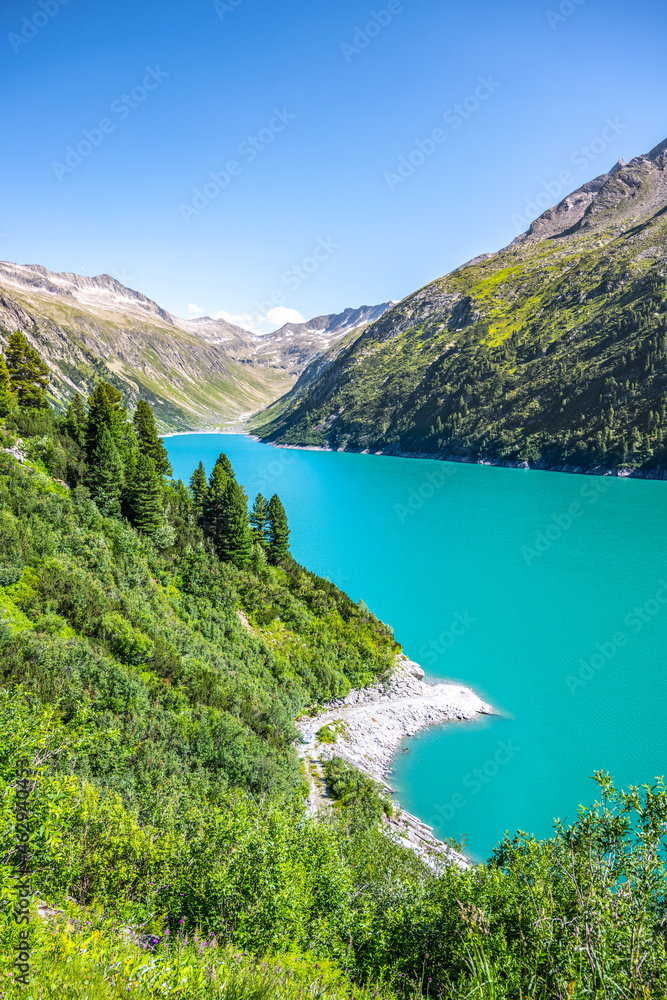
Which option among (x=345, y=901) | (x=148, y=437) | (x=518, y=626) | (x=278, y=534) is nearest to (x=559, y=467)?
(x=518, y=626)

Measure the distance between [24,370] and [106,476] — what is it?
1710cm

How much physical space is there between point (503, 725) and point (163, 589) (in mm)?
27633

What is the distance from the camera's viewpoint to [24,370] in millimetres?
44594

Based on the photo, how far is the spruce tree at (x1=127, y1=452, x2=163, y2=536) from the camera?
3866 centimetres

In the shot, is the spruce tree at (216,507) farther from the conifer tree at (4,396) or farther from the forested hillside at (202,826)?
the conifer tree at (4,396)

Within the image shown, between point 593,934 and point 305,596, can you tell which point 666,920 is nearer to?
point 593,934

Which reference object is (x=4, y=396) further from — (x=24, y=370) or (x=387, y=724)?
(x=387, y=724)

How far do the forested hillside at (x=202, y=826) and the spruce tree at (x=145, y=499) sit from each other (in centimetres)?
18

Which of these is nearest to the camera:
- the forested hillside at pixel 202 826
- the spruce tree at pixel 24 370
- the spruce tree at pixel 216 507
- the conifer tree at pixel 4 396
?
the forested hillside at pixel 202 826

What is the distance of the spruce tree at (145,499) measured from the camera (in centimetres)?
3866

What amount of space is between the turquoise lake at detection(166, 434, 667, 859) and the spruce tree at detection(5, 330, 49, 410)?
3905 centimetres

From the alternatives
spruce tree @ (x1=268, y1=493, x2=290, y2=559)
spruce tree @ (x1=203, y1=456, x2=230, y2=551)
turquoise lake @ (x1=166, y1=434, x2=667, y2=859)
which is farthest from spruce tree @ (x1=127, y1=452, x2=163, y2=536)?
turquoise lake @ (x1=166, y1=434, x2=667, y2=859)

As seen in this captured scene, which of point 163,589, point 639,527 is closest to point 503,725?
point 163,589

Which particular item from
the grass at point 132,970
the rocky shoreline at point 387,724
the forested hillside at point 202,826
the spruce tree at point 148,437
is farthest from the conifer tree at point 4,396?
the grass at point 132,970
